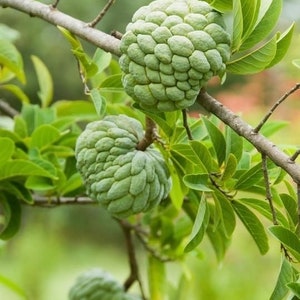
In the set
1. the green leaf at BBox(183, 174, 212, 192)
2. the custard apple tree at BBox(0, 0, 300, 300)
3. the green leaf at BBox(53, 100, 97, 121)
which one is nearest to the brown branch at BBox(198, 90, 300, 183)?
the custard apple tree at BBox(0, 0, 300, 300)

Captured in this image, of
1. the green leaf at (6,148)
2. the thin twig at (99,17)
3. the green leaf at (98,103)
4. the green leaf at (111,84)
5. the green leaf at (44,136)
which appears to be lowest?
the green leaf at (44,136)

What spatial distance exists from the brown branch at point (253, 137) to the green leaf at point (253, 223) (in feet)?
0.63

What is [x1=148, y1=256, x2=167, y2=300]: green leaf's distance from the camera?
5.46ft

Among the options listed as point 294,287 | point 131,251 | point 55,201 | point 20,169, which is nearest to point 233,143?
point 294,287

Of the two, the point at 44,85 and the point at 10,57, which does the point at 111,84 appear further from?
the point at 44,85

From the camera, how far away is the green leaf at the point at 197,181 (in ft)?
3.21

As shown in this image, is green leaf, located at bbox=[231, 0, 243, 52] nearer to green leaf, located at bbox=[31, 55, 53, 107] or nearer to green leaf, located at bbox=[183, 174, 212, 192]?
green leaf, located at bbox=[183, 174, 212, 192]

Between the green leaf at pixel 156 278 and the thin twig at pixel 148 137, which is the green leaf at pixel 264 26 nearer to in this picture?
the thin twig at pixel 148 137

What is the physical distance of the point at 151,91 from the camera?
3.04 feet

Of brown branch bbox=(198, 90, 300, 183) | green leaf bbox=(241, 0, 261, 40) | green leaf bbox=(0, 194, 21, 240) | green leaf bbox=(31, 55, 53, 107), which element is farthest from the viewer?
green leaf bbox=(31, 55, 53, 107)

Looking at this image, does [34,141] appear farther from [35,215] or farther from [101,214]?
[101,214]

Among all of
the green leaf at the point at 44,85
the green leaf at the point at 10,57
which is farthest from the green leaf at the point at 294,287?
the green leaf at the point at 44,85

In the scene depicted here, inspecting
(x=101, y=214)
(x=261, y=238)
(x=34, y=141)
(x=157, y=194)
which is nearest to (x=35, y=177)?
(x=34, y=141)

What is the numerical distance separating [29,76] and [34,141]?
409 inches
